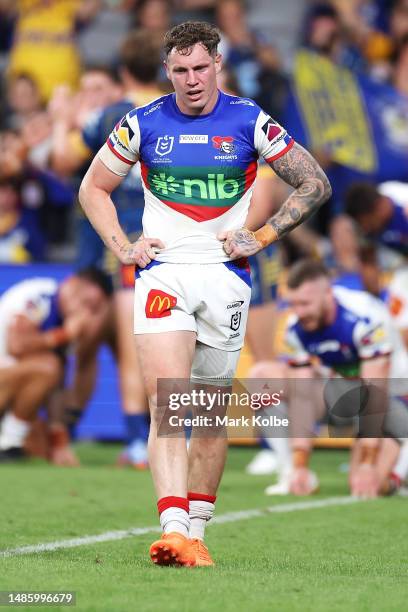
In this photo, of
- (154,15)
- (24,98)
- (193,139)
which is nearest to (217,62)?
(193,139)

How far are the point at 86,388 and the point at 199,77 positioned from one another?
6523 millimetres

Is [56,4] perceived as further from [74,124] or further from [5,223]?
[74,124]

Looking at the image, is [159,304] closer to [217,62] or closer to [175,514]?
[175,514]

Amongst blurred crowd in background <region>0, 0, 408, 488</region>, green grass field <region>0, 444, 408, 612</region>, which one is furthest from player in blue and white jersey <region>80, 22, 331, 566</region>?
blurred crowd in background <region>0, 0, 408, 488</region>

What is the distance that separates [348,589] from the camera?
16.0 ft

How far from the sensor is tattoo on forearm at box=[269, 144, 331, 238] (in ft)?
18.8

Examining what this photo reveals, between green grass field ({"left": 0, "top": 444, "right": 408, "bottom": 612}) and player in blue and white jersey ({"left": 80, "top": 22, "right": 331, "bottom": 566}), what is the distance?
1.36ft

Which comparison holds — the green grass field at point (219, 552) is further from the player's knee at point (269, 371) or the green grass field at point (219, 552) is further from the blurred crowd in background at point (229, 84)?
the blurred crowd in background at point (229, 84)

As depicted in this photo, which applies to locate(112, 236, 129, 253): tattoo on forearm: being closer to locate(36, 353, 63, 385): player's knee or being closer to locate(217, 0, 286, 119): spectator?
locate(36, 353, 63, 385): player's knee

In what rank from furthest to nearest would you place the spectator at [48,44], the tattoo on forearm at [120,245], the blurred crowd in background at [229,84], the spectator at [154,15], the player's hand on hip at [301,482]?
the spectator at [48,44] → the spectator at [154,15] → the blurred crowd in background at [229,84] → the player's hand on hip at [301,482] → the tattoo on forearm at [120,245]

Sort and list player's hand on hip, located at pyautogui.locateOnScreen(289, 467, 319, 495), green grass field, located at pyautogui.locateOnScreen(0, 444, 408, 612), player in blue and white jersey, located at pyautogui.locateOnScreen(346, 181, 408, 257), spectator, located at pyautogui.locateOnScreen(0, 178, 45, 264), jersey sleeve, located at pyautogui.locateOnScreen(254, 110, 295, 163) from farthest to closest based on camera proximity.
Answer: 1. spectator, located at pyautogui.locateOnScreen(0, 178, 45, 264)
2. player in blue and white jersey, located at pyautogui.locateOnScreen(346, 181, 408, 257)
3. player's hand on hip, located at pyautogui.locateOnScreen(289, 467, 319, 495)
4. jersey sleeve, located at pyautogui.locateOnScreen(254, 110, 295, 163)
5. green grass field, located at pyautogui.locateOnScreen(0, 444, 408, 612)

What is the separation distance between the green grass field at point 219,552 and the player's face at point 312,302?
45.3 inches

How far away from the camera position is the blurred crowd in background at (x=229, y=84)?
1319cm

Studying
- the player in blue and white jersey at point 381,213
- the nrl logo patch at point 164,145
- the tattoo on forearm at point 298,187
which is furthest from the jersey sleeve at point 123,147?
the player in blue and white jersey at point 381,213
